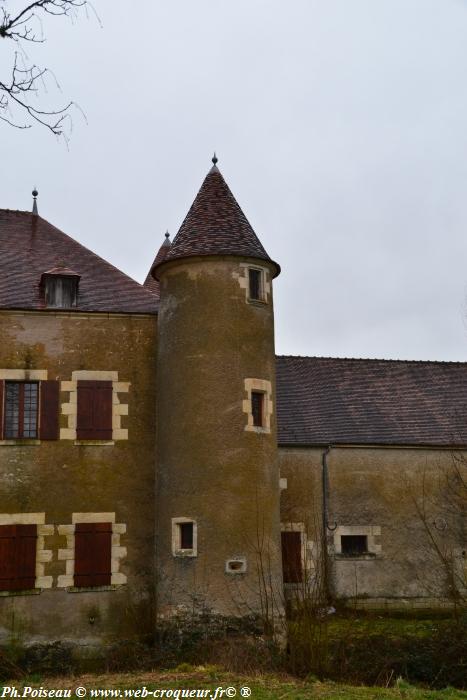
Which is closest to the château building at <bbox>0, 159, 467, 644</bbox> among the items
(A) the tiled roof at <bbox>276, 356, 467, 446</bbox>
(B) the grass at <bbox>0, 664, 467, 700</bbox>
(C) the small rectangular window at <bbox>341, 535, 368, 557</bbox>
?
(C) the small rectangular window at <bbox>341, 535, 368, 557</bbox>

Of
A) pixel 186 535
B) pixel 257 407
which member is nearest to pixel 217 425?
pixel 257 407

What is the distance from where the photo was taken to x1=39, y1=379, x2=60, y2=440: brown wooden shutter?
1595 centimetres

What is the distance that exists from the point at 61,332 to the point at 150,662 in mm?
6771

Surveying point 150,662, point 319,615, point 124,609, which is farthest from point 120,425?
point 319,615

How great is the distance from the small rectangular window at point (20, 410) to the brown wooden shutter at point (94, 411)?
0.90m

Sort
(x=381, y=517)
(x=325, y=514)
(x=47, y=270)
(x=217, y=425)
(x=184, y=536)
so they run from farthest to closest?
(x=381, y=517)
(x=325, y=514)
(x=47, y=270)
(x=217, y=425)
(x=184, y=536)

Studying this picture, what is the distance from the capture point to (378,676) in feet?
38.6

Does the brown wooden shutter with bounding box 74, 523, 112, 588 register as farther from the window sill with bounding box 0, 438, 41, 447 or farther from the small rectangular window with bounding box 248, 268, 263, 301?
the small rectangular window with bounding box 248, 268, 263, 301

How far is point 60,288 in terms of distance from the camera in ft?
55.1

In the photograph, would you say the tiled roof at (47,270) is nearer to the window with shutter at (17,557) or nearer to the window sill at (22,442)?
the window sill at (22,442)

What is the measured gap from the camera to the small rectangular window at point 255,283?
16453 millimetres

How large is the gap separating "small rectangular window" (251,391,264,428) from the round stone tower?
0.07 ft

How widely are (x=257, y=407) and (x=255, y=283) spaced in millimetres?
2578

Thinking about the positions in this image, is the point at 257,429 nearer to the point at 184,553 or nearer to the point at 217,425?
the point at 217,425
